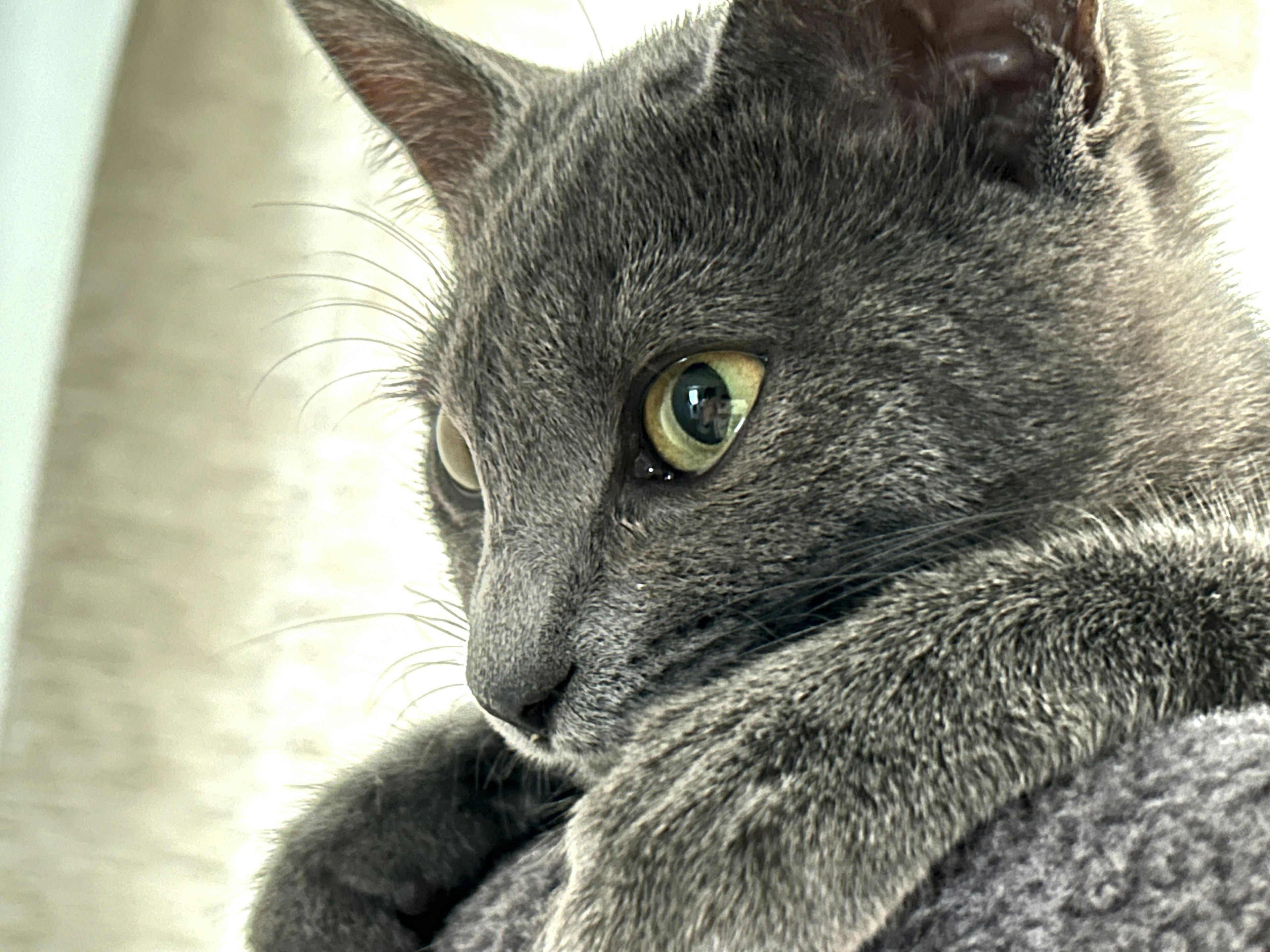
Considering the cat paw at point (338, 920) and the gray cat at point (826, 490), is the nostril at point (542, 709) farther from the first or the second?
the cat paw at point (338, 920)

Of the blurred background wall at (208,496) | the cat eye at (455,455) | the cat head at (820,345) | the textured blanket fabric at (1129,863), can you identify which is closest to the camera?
the textured blanket fabric at (1129,863)

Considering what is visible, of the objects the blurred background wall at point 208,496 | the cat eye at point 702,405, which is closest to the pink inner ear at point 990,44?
the cat eye at point 702,405

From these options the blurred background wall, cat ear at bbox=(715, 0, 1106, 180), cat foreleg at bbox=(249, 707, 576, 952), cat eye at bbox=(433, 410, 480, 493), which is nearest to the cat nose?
cat foreleg at bbox=(249, 707, 576, 952)

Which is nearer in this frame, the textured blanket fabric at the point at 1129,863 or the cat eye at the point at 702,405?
the textured blanket fabric at the point at 1129,863

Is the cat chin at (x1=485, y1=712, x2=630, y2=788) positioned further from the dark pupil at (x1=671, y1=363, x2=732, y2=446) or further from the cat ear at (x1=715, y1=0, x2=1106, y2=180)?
the cat ear at (x1=715, y1=0, x2=1106, y2=180)

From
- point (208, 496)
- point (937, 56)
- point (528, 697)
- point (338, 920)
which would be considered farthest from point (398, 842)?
point (208, 496)

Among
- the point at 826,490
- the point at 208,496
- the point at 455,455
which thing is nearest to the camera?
the point at 826,490

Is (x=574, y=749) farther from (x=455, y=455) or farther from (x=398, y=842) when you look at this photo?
(x=455, y=455)
